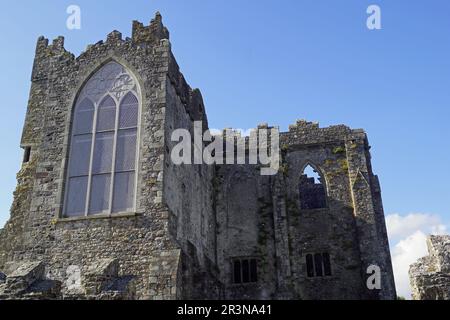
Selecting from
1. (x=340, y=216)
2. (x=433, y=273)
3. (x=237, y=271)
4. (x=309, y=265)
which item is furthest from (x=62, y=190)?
(x=340, y=216)

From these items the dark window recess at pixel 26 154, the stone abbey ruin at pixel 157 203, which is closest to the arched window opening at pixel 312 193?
the stone abbey ruin at pixel 157 203

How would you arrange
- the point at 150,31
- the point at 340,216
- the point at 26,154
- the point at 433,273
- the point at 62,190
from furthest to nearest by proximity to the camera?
the point at 340,216, the point at 26,154, the point at 150,31, the point at 62,190, the point at 433,273

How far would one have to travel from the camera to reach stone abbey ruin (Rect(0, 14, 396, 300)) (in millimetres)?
13477

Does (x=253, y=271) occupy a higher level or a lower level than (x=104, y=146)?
lower

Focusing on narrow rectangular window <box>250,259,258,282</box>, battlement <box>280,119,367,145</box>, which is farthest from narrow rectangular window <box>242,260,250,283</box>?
battlement <box>280,119,367,145</box>

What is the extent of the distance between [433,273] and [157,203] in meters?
7.70

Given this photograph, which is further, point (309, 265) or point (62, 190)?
point (309, 265)

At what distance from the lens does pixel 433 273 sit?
1212cm

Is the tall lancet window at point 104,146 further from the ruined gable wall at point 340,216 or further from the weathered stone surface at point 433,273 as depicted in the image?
the ruined gable wall at point 340,216

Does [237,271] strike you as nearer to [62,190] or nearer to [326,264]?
[326,264]

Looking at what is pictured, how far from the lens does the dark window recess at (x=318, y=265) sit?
20.4 metres

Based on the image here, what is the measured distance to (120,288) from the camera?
11891 mm

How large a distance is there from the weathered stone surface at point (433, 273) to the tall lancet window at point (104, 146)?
8.15 m
